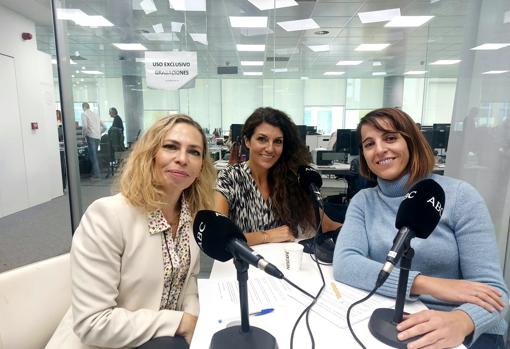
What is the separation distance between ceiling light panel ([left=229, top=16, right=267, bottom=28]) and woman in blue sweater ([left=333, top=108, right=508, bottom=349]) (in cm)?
386

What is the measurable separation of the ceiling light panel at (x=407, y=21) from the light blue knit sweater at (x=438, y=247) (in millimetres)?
4753

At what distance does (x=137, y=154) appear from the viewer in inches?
47.6

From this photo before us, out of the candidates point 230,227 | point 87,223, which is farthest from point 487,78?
point 87,223

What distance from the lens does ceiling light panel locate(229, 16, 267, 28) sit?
4.62m

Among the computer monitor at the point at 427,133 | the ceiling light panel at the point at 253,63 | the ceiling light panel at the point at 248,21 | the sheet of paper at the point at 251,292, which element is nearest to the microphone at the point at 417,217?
the sheet of paper at the point at 251,292

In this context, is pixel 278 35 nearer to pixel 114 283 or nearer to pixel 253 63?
pixel 253 63

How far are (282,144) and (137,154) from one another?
2.97 ft

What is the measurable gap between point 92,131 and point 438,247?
12.6 ft

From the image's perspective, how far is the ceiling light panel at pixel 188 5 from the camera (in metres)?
3.69

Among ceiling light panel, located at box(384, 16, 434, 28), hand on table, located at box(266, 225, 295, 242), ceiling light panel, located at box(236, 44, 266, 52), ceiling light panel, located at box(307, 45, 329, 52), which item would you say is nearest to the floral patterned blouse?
hand on table, located at box(266, 225, 295, 242)

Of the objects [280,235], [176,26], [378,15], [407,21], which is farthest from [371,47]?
[280,235]

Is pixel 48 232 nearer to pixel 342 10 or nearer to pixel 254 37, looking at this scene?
pixel 254 37

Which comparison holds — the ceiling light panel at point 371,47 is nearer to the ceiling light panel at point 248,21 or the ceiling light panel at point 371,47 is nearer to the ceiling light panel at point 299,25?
the ceiling light panel at point 299,25

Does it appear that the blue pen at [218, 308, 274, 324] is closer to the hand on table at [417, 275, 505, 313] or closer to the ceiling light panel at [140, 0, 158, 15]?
the hand on table at [417, 275, 505, 313]
